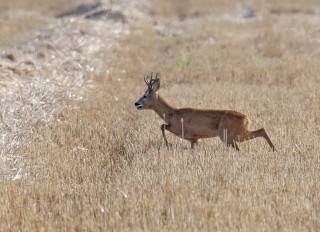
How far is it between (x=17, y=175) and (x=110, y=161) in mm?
1257

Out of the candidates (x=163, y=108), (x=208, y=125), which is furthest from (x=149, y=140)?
(x=208, y=125)

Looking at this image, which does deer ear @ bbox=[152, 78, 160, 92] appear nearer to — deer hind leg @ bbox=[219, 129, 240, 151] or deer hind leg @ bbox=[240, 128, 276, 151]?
deer hind leg @ bbox=[219, 129, 240, 151]

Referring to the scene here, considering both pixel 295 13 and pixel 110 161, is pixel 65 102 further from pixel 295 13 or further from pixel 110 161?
pixel 295 13

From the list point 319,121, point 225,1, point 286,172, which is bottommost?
point 225,1

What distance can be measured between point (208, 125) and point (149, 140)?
3.33 feet

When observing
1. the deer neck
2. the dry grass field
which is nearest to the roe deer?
the deer neck

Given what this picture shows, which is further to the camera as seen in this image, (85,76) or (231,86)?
(85,76)

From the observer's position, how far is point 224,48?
19.6 metres

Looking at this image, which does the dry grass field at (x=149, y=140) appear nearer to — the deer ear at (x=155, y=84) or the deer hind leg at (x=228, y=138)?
the deer hind leg at (x=228, y=138)

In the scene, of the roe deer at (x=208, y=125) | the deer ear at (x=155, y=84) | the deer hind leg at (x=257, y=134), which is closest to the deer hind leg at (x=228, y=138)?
the roe deer at (x=208, y=125)

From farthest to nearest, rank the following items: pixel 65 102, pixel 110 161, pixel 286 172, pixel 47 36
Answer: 1. pixel 47 36
2. pixel 65 102
3. pixel 110 161
4. pixel 286 172

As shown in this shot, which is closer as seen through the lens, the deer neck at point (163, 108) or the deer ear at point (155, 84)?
the deer neck at point (163, 108)

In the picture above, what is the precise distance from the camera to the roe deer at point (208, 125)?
7.68m

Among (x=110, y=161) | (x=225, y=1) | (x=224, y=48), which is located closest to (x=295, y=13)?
(x=225, y=1)
